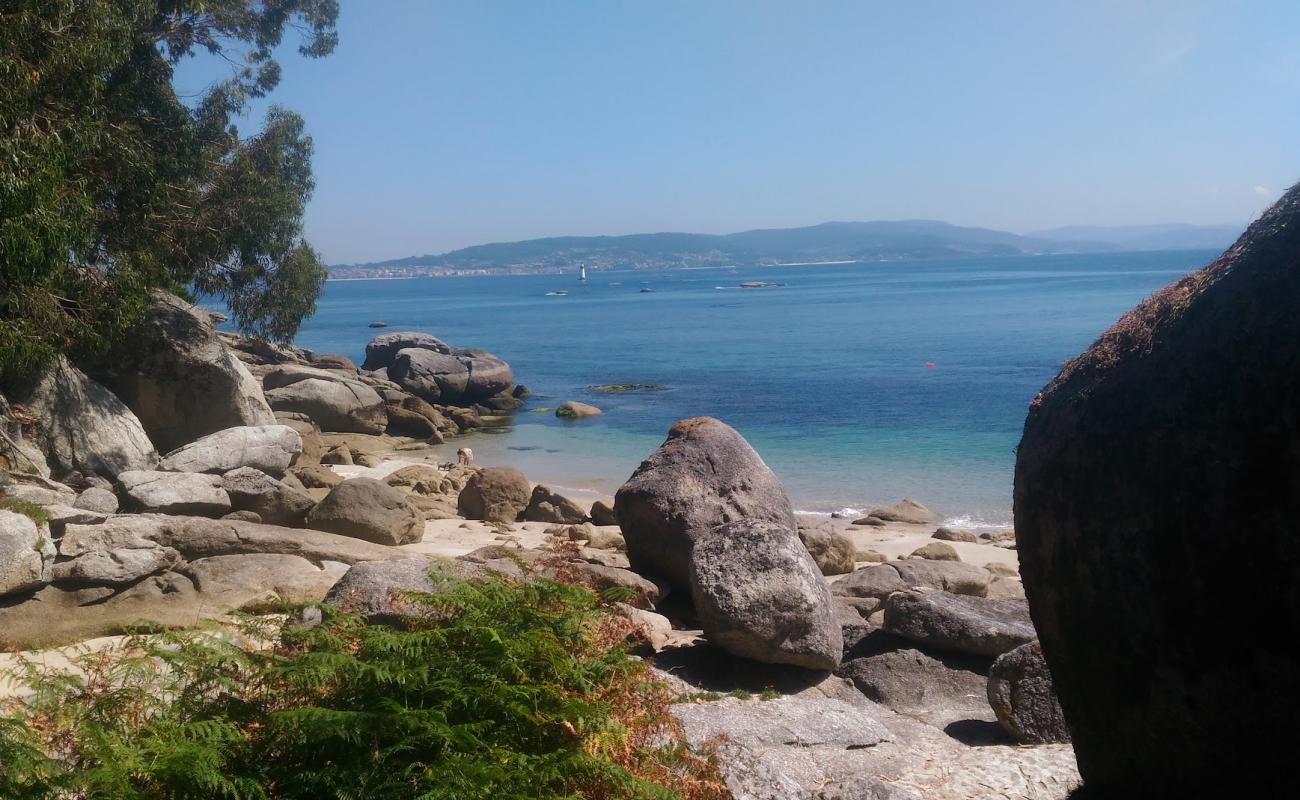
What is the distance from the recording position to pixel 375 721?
4.41 m

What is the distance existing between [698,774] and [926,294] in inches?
4850

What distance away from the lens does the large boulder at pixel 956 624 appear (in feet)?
31.4

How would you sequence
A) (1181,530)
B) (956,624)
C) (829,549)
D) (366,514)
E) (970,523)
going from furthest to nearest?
(970,523) < (829,549) < (366,514) < (956,624) < (1181,530)

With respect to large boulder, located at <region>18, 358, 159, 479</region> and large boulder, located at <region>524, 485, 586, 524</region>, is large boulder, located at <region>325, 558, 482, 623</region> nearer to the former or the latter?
large boulder, located at <region>524, 485, 586, 524</region>

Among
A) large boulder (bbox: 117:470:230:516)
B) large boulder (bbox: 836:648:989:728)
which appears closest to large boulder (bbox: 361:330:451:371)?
large boulder (bbox: 117:470:230:516)

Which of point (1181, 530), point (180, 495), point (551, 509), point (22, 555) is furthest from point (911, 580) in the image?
point (22, 555)

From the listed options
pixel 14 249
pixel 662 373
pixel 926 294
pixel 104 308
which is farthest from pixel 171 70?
pixel 926 294

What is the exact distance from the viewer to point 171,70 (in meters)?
21.4

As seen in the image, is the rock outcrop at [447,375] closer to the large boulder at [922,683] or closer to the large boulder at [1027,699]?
the large boulder at [922,683]

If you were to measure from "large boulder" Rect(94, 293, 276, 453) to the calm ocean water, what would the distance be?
Result: 8.77 meters

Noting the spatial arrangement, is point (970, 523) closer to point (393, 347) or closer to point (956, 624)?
point (956, 624)

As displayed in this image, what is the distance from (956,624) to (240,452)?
12.1 meters

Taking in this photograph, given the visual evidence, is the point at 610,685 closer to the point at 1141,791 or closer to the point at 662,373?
the point at 1141,791

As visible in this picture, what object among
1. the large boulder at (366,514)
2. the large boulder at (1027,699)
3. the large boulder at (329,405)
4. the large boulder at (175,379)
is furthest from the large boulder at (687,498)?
the large boulder at (329,405)
